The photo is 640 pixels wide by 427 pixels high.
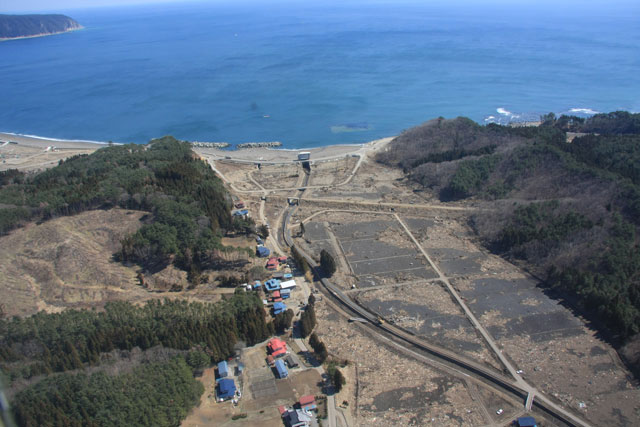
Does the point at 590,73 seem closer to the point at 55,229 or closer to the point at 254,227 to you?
the point at 254,227

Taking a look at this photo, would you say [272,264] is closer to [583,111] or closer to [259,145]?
[259,145]

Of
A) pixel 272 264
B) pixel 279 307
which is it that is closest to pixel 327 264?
pixel 272 264

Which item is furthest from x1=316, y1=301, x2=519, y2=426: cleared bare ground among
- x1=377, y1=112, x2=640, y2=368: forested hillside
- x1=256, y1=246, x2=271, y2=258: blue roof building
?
x1=256, y1=246, x2=271, y2=258: blue roof building

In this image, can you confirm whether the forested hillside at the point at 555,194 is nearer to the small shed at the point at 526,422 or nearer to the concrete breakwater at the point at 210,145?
the small shed at the point at 526,422

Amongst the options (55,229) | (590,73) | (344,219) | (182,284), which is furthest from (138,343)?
(590,73)

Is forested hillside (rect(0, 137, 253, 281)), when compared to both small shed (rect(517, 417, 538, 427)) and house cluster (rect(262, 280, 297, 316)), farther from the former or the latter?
small shed (rect(517, 417, 538, 427))

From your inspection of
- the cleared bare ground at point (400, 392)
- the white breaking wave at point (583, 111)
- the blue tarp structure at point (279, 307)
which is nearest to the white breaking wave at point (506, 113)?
the white breaking wave at point (583, 111)
